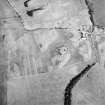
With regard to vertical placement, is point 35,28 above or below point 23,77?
above

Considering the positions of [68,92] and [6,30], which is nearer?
[68,92]

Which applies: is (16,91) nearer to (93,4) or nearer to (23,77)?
(23,77)

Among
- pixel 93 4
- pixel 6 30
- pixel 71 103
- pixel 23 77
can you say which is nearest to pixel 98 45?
pixel 93 4

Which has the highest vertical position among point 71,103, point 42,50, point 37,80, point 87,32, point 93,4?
point 93,4

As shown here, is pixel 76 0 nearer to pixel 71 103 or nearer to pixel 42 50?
pixel 42 50

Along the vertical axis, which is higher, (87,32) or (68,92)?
(87,32)

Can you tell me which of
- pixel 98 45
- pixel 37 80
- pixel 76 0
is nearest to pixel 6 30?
pixel 37 80

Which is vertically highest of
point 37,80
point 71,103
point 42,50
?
point 42,50

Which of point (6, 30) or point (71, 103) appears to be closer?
point (71, 103)
